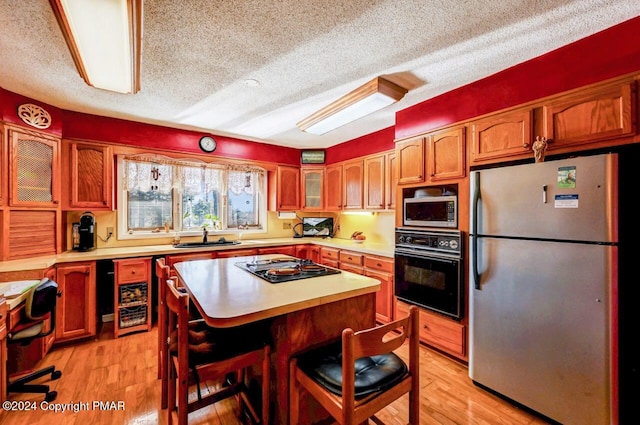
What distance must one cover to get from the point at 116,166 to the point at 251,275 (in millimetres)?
2760

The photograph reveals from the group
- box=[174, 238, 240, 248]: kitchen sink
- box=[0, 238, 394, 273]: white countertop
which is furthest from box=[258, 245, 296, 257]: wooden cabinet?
box=[174, 238, 240, 248]: kitchen sink

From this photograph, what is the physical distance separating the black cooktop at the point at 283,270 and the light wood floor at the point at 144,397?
3.03ft

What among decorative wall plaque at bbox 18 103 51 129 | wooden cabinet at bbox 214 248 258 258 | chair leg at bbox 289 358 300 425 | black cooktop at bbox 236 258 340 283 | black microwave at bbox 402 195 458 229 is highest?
decorative wall plaque at bbox 18 103 51 129

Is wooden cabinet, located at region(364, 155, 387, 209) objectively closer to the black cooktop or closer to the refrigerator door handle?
the refrigerator door handle

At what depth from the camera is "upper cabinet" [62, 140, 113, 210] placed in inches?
119

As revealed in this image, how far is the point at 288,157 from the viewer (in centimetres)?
468

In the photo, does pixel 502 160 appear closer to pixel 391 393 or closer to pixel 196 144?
pixel 391 393

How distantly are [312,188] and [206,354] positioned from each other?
356 centimetres

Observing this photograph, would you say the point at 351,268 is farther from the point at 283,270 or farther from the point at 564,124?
the point at 564,124

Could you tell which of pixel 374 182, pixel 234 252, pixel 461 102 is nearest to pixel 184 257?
pixel 234 252

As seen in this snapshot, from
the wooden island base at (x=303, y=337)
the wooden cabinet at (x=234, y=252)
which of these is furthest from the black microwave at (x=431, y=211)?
the wooden cabinet at (x=234, y=252)

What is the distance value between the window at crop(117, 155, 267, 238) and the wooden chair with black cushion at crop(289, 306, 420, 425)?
3.22 meters

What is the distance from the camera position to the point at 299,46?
6.11 feet

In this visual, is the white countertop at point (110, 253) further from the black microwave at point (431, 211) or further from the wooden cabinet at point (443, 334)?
the wooden cabinet at point (443, 334)
